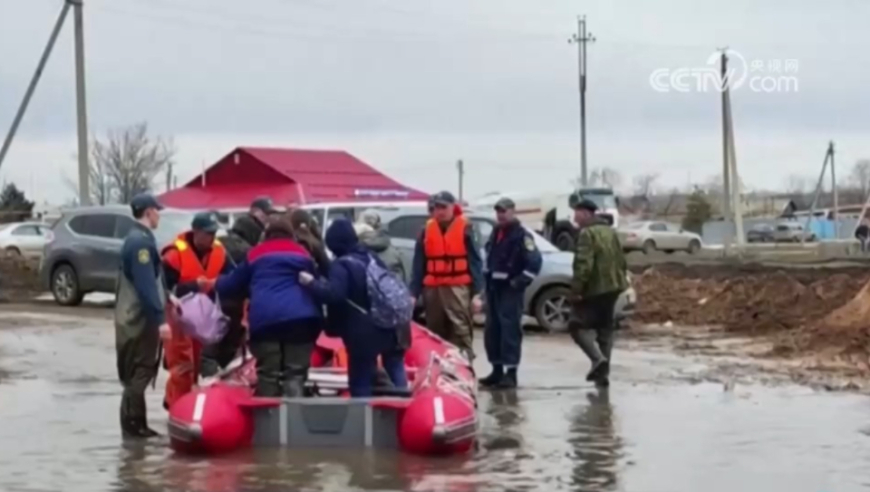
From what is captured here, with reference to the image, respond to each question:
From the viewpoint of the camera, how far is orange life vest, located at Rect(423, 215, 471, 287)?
1411cm

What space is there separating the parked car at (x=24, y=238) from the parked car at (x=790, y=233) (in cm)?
4082

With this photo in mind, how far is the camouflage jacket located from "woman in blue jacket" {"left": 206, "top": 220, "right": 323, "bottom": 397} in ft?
13.7

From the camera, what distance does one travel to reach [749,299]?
2403 cm

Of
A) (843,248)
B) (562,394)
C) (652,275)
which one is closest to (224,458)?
(562,394)

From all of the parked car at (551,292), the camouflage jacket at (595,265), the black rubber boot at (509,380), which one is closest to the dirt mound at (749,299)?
the parked car at (551,292)

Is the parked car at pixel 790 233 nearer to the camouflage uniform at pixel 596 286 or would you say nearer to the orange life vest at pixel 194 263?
the camouflage uniform at pixel 596 286

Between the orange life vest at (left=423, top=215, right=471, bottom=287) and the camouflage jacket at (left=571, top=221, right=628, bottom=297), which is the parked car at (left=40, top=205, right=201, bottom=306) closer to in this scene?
the orange life vest at (left=423, top=215, right=471, bottom=287)

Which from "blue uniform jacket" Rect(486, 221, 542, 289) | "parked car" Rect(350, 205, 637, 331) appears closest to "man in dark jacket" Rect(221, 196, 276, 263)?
"blue uniform jacket" Rect(486, 221, 542, 289)

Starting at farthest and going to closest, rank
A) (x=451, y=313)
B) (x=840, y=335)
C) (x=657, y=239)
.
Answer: (x=657, y=239)
(x=840, y=335)
(x=451, y=313)

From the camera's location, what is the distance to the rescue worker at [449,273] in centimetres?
1410

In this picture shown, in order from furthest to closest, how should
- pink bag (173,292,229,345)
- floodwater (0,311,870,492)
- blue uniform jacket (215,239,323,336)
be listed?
pink bag (173,292,229,345) → blue uniform jacket (215,239,323,336) → floodwater (0,311,870,492)

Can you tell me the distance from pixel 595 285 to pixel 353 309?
4206 mm

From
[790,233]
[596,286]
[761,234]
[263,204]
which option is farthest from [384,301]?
[761,234]

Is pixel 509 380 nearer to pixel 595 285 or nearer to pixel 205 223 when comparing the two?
pixel 595 285
